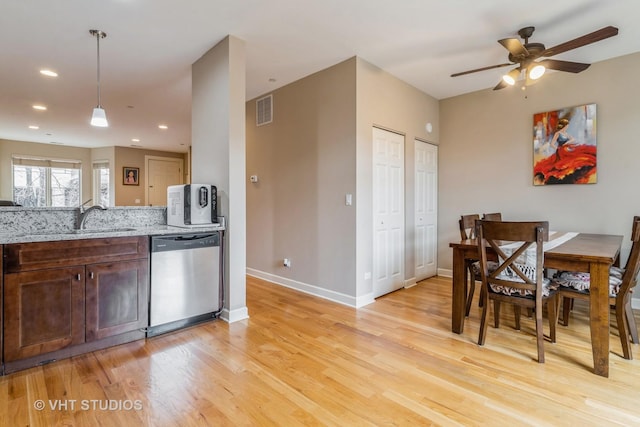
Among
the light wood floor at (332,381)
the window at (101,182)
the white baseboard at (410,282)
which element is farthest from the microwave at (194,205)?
the window at (101,182)

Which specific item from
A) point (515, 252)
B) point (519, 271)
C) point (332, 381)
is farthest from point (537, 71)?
point (332, 381)

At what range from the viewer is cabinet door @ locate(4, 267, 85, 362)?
2.09 meters

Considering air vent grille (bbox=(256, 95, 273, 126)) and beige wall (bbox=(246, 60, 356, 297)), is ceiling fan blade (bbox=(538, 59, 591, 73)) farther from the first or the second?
air vent grille (bbox=(256, 95, 273, 126))

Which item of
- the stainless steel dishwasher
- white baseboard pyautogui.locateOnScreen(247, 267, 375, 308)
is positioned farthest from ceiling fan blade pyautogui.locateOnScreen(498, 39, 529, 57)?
the stainless steel dishwasher

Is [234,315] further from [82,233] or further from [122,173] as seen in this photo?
[122,173]

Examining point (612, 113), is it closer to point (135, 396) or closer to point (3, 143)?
point (135, 396)

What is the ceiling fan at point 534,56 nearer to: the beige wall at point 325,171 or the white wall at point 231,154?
the beige wall at point 325,171

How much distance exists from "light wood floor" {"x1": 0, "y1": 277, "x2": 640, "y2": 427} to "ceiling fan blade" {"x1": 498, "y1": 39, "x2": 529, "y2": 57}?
8.08ft

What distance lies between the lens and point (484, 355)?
2412mm

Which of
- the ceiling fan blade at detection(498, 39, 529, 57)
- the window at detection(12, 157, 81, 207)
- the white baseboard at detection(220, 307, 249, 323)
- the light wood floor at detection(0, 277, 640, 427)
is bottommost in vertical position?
the light wood floor at detection(0, 277, 640, 427)

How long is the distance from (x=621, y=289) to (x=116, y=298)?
3.91 m

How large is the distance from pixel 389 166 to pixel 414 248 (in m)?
1.30

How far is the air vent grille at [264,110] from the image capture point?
4.55 metres

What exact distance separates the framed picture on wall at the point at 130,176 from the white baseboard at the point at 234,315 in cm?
770
